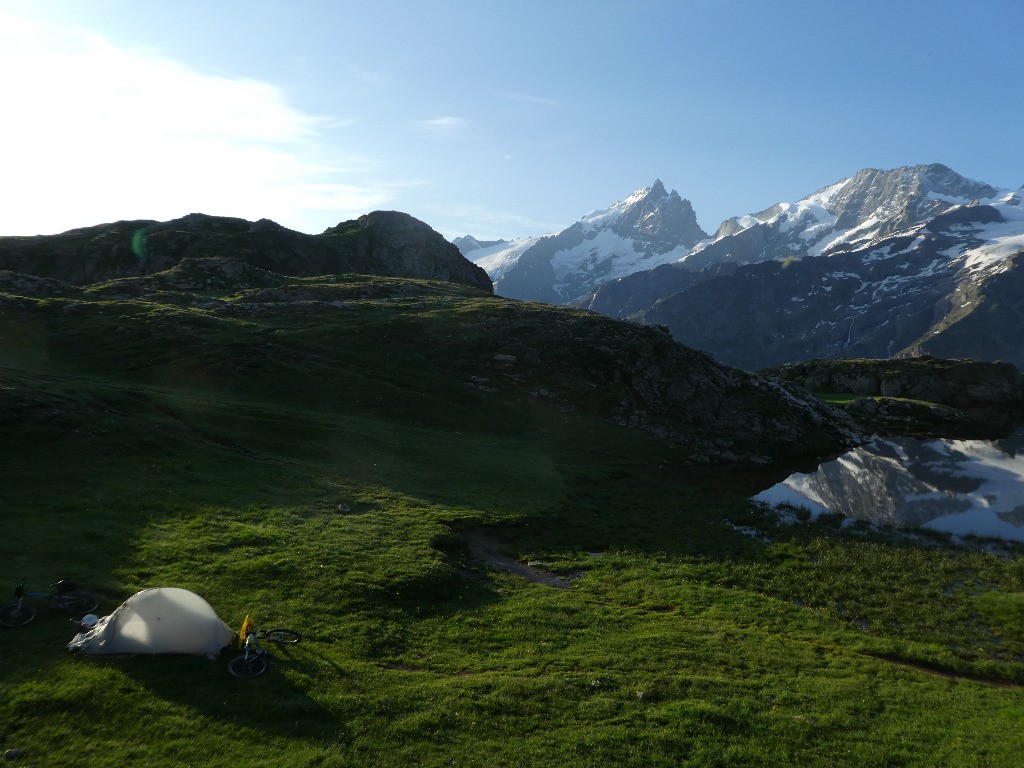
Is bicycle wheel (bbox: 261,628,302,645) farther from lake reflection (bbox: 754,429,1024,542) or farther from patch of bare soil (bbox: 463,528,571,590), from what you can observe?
lake reflection (bbox: 754,429,1024,542)

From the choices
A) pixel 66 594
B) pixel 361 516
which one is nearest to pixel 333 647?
pixel 66 594

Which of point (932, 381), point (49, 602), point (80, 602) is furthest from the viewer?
point (932, 381)

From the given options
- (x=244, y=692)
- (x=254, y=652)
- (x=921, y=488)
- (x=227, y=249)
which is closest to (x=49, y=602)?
(x=254, y=652)

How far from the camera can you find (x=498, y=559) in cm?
3797

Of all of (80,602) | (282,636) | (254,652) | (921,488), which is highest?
(80,602)

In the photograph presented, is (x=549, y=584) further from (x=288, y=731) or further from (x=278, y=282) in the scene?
(x=278, y=282)


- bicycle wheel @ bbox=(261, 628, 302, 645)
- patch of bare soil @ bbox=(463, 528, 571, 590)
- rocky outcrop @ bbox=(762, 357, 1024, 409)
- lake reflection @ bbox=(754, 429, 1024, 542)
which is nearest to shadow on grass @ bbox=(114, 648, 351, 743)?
bicycle wheel @ bbox=(261, 628, 302, 645)

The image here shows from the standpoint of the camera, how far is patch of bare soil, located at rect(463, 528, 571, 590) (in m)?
35.2

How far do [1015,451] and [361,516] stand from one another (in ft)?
357

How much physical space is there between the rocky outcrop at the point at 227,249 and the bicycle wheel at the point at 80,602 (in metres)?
127

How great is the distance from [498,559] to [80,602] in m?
22.0

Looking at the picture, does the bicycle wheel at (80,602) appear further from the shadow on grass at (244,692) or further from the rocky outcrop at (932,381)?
the rocky outcrop at (932,381)

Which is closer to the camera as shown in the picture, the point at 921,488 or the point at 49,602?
the point at 49,602

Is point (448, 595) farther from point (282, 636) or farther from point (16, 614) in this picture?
point (16, 614)
